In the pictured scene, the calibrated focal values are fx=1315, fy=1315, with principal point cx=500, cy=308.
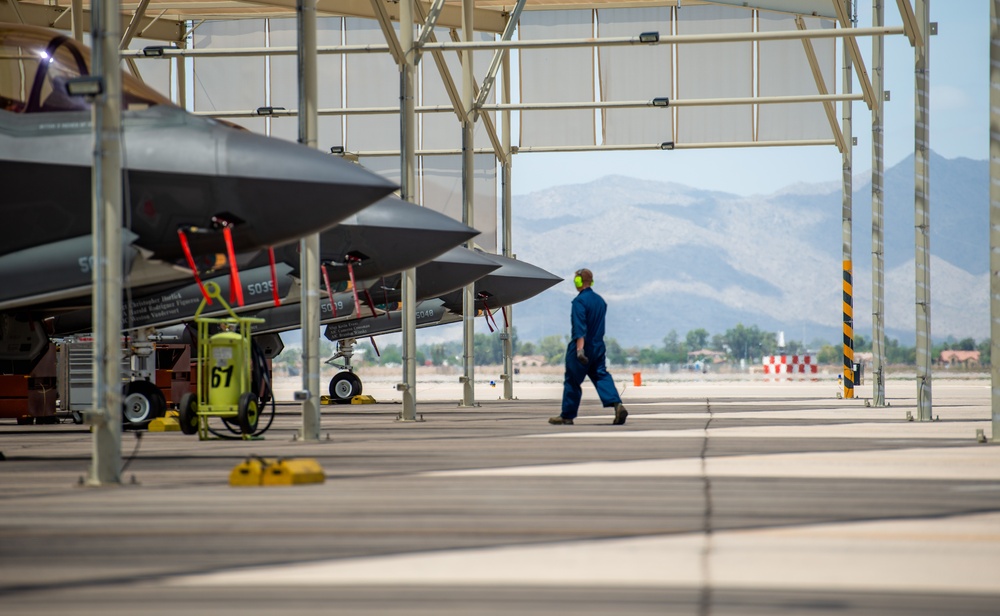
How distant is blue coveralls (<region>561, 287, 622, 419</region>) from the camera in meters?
13.0

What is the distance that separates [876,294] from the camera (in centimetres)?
1955

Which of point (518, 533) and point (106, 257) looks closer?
point (518, 533)

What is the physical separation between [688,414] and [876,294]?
498cm

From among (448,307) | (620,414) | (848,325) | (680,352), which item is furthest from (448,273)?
(680,352)

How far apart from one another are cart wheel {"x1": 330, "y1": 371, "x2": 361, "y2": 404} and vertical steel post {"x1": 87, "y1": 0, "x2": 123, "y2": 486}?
49.9 ft

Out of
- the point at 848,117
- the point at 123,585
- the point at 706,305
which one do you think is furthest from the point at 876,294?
the point at 706,305

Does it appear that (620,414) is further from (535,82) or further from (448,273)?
(535,82)

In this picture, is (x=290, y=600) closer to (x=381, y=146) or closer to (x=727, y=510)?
(x=727, y=510)

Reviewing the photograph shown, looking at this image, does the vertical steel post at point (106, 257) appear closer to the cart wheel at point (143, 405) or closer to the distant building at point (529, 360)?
the cart wheel at point (143, 405)

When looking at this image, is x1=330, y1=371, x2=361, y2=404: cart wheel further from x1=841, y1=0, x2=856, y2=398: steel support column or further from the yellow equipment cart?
the yellow equipment cart

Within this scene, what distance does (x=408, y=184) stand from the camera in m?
15.2

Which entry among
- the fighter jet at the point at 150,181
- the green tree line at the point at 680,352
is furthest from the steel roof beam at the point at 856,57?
the green tree line at the point at 680,352

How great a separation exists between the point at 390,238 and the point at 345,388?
8.82 meters

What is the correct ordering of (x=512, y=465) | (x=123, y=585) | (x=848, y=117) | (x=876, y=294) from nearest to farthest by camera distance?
(x=123, y=585) < (x=512, y=465) < (x=876, y=294) < (x=848, y=117)
